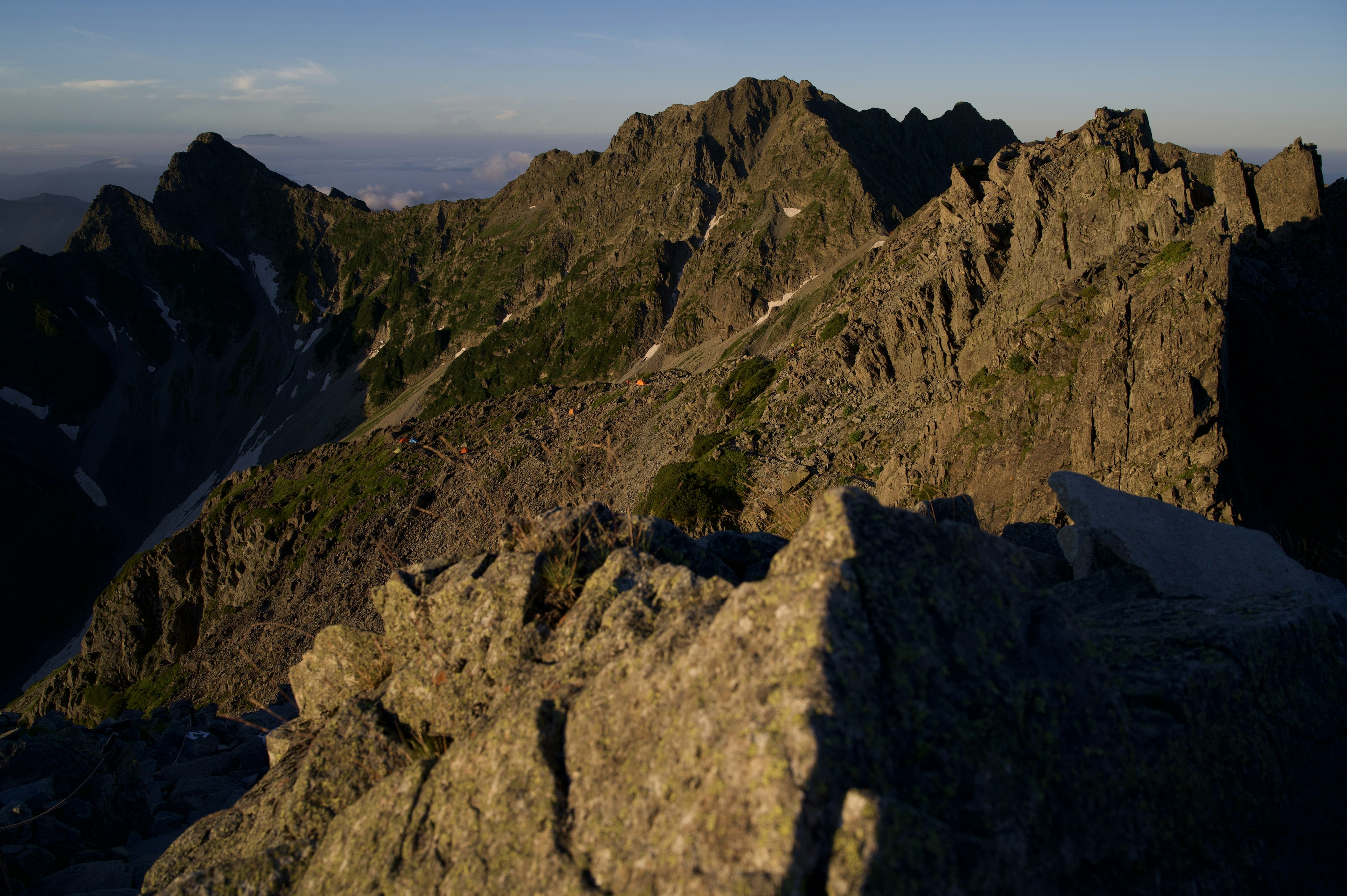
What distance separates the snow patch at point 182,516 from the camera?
12838 centimetres

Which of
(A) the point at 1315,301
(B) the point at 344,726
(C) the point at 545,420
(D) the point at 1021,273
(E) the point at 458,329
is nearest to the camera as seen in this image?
(B) the point at 344,726

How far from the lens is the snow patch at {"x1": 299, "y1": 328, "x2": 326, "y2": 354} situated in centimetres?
17712

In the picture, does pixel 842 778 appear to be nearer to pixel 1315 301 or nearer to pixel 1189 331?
pixel 1189 331

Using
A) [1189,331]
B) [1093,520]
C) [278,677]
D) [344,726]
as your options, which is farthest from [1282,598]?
[278,677]

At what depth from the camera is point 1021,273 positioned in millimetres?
35000

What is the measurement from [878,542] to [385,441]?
262 ft

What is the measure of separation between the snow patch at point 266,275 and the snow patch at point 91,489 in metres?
68.1

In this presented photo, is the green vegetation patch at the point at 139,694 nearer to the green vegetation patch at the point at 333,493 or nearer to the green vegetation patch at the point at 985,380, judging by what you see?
the green vegetation patch at the point at 333,493

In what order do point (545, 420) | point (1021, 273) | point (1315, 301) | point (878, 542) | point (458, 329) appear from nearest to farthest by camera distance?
point (878, 542) < point (1315, 301) < point (1021, 273) < point (545, 420) < point (458, 329)

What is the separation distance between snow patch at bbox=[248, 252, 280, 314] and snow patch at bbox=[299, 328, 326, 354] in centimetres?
1865

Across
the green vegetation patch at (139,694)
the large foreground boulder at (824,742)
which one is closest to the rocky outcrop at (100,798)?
the large foreground boulder at (824,742)

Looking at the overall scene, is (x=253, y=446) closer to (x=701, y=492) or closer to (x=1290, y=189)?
(x=701, y=492)

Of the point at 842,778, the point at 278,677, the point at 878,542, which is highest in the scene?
the point at 878,542

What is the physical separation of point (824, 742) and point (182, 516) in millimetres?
167860
